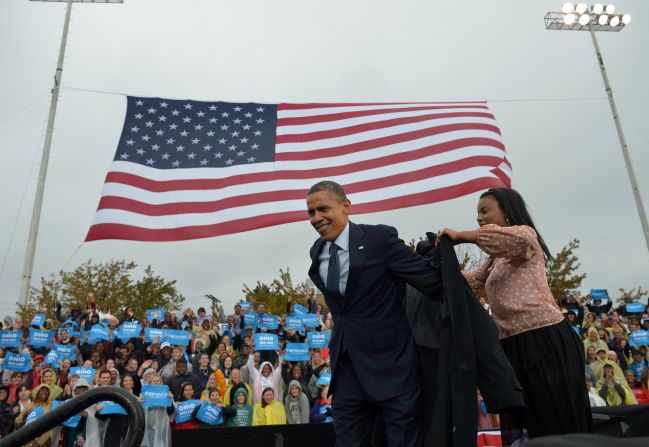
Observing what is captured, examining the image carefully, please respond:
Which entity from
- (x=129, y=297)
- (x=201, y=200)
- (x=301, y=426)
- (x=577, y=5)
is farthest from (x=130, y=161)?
(x=129, y=297)

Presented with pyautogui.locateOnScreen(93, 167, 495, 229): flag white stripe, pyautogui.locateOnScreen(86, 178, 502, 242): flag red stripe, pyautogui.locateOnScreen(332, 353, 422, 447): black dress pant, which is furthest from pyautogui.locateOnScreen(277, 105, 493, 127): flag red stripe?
pyautogui.locateOnScreen(332, 353, 422, 447): black dress pant

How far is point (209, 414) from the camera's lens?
27.6ft

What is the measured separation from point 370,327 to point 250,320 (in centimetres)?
1109

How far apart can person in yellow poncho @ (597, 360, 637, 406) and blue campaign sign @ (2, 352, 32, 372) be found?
11211mm

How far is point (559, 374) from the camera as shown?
260 cm

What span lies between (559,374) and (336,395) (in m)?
1.16

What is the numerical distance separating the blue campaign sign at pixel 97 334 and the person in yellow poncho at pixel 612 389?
35.0 ft

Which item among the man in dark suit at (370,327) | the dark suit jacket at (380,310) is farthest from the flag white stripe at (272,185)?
the dark suit jacket at (380,310)

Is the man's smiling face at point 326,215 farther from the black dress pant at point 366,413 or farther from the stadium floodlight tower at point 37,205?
the stadium floodlight tower at point 37,205

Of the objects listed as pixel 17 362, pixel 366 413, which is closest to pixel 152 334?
pixel 17 362

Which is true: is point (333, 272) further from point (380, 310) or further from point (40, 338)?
point (40, 338)

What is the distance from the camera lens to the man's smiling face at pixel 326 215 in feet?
9.81

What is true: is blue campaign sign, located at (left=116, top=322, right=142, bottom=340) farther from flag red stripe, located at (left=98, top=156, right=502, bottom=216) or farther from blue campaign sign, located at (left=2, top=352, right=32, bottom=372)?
flag red stripe, located at (left=98, top=156, right=502, bottom=216)

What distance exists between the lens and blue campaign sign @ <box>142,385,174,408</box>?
323 inches
